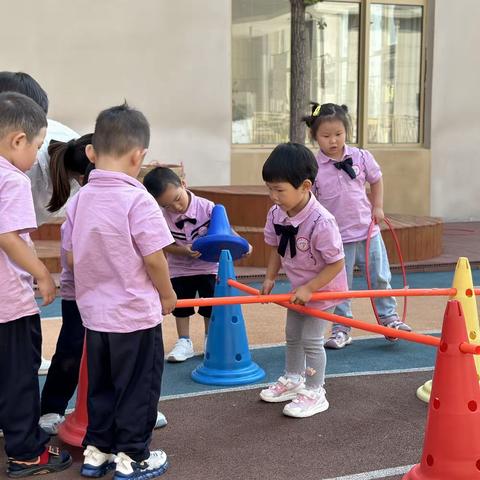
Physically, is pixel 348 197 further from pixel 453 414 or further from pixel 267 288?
pixel 453 414

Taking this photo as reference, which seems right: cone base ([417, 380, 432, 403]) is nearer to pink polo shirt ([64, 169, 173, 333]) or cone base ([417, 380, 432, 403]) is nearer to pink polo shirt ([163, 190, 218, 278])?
pink polo shirt ([163, 190, 218, 278])

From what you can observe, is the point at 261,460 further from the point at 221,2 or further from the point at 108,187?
the point at 221,2

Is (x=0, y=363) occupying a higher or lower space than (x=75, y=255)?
lower

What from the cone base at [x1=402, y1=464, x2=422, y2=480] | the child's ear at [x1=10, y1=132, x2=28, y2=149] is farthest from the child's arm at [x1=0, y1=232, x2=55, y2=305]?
the cone base at [x1=402, y1=464, x2=422, y2=480]

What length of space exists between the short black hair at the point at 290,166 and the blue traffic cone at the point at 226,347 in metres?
1.07

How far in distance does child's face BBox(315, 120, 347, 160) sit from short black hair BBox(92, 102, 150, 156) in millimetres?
2254

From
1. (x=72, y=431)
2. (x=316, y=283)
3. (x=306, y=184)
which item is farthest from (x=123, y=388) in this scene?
(x=306, y=184)

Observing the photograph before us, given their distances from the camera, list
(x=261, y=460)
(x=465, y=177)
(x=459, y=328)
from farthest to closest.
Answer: (x=465, y=177)
(x=261, y=460)
(x=459, y=328)

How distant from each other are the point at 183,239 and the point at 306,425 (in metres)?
1.55

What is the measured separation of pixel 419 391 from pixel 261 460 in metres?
1.27

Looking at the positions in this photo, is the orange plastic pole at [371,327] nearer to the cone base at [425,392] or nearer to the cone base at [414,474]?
the cone base at [414,474]

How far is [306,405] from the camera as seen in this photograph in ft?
13.9

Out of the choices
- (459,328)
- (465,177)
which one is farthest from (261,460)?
(465,177)

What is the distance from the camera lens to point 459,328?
310 cm
